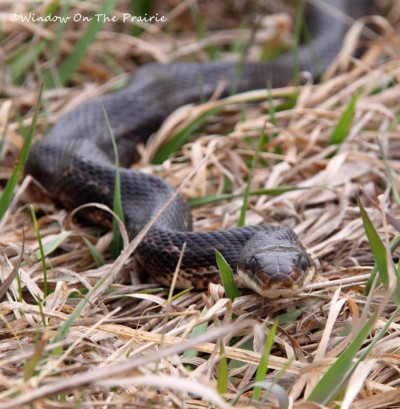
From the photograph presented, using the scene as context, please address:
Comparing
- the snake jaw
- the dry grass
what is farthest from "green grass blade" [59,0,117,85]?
the snake jaw

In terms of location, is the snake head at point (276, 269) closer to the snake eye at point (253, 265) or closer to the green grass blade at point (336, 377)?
the snake eye at point (253, 265)

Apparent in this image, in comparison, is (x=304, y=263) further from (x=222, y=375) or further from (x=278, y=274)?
(x=222, y=375)

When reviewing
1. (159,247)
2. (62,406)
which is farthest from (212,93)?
(62,406)

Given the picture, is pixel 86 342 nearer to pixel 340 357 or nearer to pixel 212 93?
pixel 340 357

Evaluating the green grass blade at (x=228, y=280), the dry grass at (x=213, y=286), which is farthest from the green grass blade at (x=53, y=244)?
the green grass blade at (x=228, y=280)

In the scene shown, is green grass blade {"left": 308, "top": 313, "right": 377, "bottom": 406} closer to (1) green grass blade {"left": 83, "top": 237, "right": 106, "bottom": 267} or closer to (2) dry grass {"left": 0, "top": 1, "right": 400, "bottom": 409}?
(2) dry grass {"left": 0, "top": 1, "right": 400, "bottom": 409}

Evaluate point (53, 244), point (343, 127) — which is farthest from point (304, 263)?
point (343, 127)
